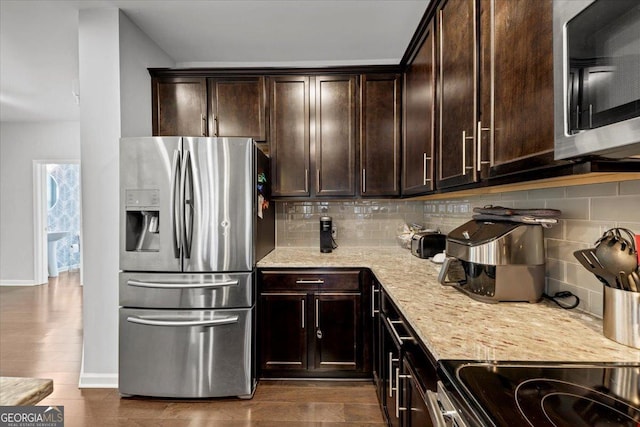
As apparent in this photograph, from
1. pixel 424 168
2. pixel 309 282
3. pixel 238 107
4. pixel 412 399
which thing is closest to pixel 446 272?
pixel 412 399

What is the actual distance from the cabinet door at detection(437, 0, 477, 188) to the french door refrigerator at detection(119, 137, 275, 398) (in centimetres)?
124

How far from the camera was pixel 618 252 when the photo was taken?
92 cm

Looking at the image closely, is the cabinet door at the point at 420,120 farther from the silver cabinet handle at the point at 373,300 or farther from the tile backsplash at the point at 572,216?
the silver cabinet handle at the point at 373,300

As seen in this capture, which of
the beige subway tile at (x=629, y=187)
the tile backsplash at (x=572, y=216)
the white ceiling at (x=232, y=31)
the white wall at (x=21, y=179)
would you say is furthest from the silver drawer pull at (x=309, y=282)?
the white wall at (x=21, y=179)

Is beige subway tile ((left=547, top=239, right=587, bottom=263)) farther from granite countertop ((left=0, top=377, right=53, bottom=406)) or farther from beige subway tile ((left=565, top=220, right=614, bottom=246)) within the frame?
granite countertop ((left=0, top=377, right=53, bottom=406))

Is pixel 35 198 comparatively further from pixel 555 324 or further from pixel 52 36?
pixel 555 324

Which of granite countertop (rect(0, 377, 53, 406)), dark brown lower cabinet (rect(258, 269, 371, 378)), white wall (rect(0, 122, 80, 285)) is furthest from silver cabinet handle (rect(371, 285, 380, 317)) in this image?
white wall (rect(0, 122, 80, 285))

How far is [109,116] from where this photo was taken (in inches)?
93.9

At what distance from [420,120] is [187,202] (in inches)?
Result: 65.2

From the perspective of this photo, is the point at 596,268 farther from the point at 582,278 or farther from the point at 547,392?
the point at 547,392

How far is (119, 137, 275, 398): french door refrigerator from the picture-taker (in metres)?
2.19

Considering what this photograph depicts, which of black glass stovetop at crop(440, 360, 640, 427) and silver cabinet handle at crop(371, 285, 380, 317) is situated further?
silver cabinet handle at crop(371, 285, 380, 317)

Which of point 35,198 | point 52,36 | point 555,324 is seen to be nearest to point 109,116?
point 52,36

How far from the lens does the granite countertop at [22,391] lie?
0.61 metres
